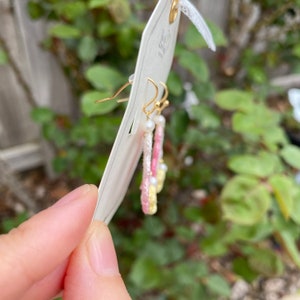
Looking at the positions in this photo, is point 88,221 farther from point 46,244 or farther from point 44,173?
point 44,173

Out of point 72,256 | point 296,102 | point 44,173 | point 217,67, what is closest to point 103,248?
point 72,256

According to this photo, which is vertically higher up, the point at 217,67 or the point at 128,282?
the point at 217,67

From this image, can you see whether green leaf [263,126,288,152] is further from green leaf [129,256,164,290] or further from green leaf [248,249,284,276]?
green leaf [129,256,164,290]

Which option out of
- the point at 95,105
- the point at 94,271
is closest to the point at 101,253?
the point at 94,271

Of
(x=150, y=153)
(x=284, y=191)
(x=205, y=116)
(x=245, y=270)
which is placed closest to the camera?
(x=150, y=153)

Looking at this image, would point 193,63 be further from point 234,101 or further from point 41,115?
point 41,115

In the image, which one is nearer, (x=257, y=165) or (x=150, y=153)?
(x=150, y=153)
